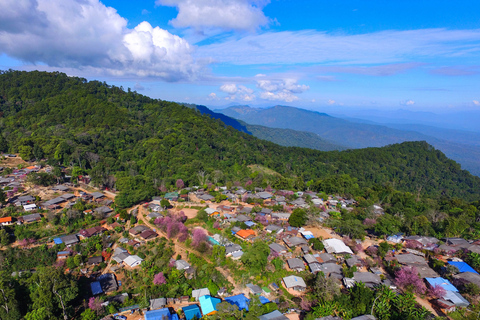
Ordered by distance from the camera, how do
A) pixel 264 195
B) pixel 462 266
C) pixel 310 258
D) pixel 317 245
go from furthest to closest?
pixel 264 195
pixel 317 245
pixel 310 258
pixel 462 266

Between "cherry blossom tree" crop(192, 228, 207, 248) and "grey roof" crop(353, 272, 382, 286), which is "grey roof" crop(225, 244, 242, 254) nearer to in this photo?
"cherry blossom tree" crop(192, 228, 207, 248)

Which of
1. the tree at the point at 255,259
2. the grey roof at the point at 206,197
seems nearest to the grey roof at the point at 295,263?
the tree at the point at 255,259

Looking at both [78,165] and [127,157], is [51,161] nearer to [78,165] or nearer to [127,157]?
[78,165]

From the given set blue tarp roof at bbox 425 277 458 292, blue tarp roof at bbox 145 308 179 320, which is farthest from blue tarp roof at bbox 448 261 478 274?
blue tarp roof at bbox 145 308 179 320

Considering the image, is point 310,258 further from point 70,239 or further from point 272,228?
point 70,239

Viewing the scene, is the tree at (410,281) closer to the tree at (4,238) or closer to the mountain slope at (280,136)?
the tree at (4,238)

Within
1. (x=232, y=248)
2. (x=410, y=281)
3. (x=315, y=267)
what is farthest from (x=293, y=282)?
(x=410, y=281)
